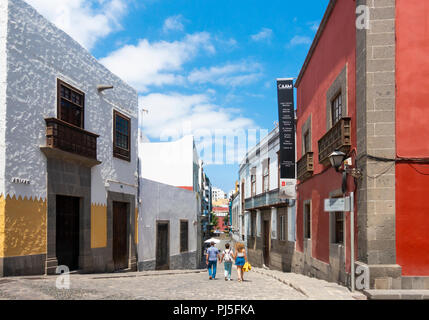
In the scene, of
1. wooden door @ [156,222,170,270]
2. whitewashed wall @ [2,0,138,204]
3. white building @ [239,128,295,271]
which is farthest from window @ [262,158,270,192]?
whitewashed wall @ [2,0,138,204]

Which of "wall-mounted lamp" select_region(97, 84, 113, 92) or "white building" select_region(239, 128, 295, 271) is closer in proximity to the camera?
"wall-mounted lamp" select_region(97, 84, 113, 92)

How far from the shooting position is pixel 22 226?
1006 centimetres

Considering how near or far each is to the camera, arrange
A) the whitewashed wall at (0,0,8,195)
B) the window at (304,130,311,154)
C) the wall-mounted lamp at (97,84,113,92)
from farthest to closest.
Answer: the window at (304,130,311,154) < the wall-mounted lamp at (97,84,113,92) < the whitewashed wall at (0,0,8,195)

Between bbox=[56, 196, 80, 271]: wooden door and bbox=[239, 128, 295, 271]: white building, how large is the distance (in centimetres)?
931

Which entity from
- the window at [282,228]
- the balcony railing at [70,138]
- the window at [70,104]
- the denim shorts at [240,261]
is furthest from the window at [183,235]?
the window at [70,104]

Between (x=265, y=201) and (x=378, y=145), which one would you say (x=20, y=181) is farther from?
(x=265, y=201)

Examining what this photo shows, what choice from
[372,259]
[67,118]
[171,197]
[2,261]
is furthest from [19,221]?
[171,197]

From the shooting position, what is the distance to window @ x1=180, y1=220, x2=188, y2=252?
2320cm

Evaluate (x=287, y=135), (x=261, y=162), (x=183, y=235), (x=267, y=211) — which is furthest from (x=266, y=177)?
(x=287, y=135)

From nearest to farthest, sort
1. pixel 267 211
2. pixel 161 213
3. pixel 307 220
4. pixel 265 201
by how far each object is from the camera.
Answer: pixel 307 220 < pixel 161 213 < pixel 265 201 < pixel 267 211

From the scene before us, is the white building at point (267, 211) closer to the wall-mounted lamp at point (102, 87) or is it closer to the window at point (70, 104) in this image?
the wall-mounted lamp at point (102, 87)

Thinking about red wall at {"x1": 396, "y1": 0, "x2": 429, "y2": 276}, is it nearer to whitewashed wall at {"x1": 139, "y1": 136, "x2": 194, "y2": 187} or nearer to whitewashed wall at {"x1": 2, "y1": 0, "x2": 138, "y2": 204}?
whitewashed wall at {"x1": 2, "y1": 0, "x2": 138, "y2": 204}

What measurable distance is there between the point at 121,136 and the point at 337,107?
814 centimetres

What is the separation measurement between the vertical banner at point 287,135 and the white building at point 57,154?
20.6 ft
